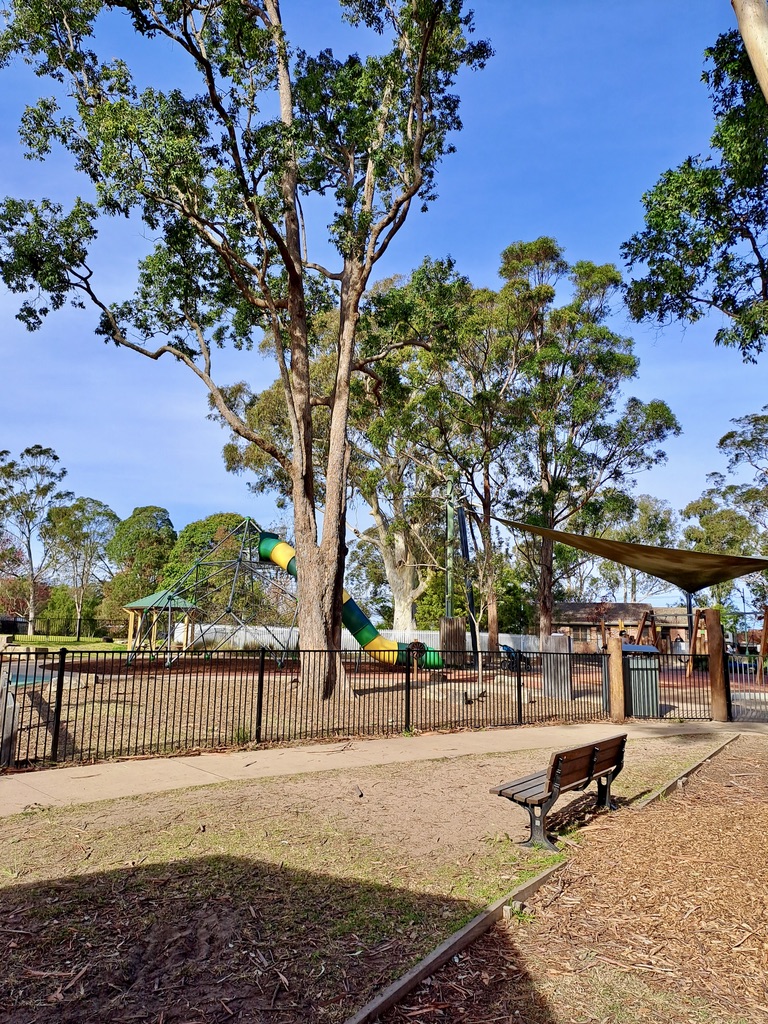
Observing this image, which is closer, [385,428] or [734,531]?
[385,428]

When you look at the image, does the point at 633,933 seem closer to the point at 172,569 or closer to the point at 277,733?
the point at 277,733

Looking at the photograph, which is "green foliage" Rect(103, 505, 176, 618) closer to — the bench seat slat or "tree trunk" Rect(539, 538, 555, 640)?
"tree trunk" Rect(539, 538, 555, 640)

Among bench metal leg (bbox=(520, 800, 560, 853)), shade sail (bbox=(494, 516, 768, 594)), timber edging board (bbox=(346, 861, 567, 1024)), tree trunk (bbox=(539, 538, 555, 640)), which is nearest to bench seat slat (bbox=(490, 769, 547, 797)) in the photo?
bench metal leg (bbox=(520, 800, 560, 853))

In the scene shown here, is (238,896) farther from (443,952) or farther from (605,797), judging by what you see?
(605,797)

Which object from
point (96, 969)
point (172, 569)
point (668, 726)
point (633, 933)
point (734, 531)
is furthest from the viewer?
point (734, 531)

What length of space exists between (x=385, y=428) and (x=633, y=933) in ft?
85.3

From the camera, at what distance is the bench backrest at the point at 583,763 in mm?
5781

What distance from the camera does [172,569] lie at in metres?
43.2

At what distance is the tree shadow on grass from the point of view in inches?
123

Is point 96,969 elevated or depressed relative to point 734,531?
depressed

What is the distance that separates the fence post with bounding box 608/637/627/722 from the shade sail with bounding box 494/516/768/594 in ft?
7.95

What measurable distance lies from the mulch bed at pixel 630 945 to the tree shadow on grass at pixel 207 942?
306 mm

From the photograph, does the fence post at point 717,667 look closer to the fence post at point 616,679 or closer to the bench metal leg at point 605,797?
the fence post at point 616,679

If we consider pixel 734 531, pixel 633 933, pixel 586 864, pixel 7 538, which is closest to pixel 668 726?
pixel 586 864
